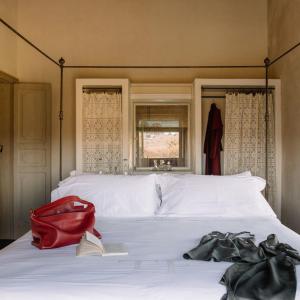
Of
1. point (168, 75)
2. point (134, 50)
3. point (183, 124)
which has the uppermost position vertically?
point (134, 50)

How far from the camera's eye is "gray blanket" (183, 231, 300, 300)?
4.00ft

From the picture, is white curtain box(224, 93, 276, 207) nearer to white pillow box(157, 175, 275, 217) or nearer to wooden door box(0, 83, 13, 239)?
white pillow box(157, 175, 275, 217)

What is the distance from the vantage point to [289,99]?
3453mm

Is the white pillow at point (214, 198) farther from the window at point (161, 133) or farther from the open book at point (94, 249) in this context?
the window at point (161, 133)

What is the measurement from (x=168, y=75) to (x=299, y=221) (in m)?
2.27

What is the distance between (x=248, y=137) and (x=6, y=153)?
9.86ft

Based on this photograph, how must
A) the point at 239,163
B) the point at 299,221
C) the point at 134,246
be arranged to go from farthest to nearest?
the point at 239,163, the point at 299,221, the point at 134,246

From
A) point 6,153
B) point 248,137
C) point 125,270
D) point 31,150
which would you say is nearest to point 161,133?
point 248,137

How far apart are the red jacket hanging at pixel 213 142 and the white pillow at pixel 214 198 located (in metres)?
0.96

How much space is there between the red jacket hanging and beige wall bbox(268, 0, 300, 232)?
0.71m

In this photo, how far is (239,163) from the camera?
373cm

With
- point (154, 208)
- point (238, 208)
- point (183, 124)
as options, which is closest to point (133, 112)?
point (183, 124)

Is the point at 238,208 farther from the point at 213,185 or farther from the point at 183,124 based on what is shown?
the point at 183,124

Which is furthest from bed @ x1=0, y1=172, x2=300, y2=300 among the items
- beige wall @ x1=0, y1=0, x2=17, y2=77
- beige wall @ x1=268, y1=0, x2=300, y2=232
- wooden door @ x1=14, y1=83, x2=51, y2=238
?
beige wall @ x1=0, y1=0, x2=17, y2=77
